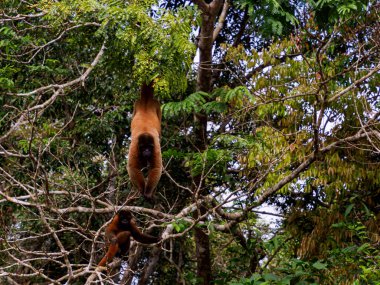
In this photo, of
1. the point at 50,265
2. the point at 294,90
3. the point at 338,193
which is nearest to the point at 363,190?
the point at 338,193

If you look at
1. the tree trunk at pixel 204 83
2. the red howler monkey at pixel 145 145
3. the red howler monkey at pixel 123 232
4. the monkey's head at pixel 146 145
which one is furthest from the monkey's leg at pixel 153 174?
the tree trunk at pixel 204 83

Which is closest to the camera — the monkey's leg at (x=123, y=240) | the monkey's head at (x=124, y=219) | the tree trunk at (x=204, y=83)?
the monkey's leg at (x=123, y=240)

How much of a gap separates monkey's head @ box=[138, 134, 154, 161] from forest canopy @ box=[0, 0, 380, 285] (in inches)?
13.5

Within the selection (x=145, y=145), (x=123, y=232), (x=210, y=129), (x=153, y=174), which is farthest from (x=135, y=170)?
(x=210, y=129)

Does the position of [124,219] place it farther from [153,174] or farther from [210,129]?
[210,129]

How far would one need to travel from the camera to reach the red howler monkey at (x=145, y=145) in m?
5.95

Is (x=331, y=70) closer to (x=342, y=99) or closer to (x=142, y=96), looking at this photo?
(x=342, y=99)

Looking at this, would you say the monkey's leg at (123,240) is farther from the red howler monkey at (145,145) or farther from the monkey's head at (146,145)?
the monkey's head at (146,145)

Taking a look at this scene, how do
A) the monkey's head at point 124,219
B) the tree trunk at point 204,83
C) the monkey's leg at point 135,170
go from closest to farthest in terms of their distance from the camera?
the monkey's leg at point 135,170
the monkey's head at point 124,219
the tree trunk at point 204,83

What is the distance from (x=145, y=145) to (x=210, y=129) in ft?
17.0

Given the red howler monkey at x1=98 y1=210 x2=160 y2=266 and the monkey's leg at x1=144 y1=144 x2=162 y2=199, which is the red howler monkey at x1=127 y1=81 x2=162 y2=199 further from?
the red howler monkey at x1=98 y1=210 x2=160 y2=266

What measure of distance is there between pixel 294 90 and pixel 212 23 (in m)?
1.61

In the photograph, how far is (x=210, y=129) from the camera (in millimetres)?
11016

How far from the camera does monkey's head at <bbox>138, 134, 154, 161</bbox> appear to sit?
589cm
